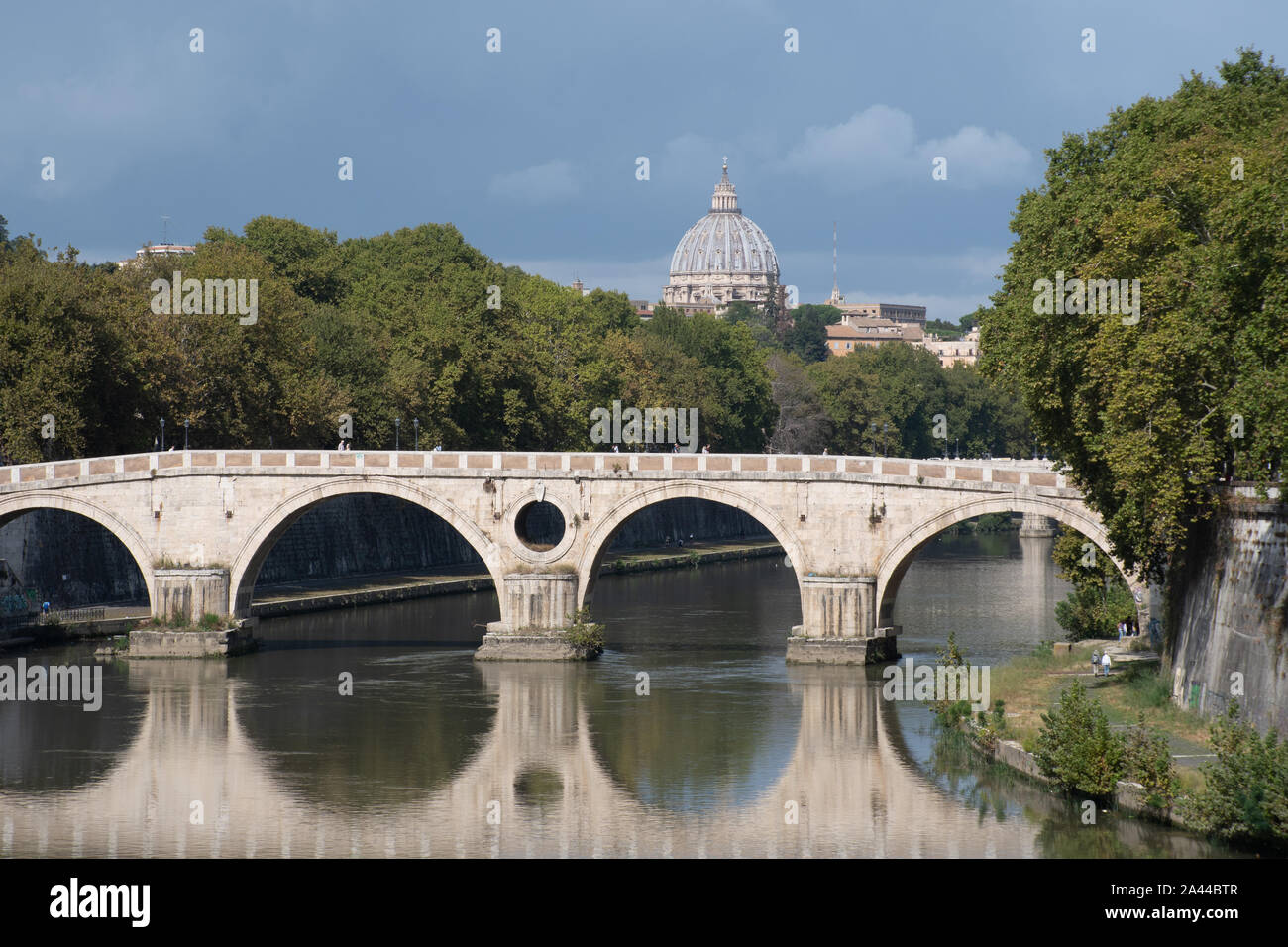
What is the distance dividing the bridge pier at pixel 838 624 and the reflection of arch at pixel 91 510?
67.2 feet

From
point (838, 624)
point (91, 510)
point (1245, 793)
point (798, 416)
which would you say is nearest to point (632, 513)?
point (838, 624)

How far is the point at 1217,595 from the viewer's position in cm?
3834

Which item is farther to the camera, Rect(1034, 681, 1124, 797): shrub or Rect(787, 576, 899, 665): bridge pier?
Rect(787, 576, 899, 665): bridge pier

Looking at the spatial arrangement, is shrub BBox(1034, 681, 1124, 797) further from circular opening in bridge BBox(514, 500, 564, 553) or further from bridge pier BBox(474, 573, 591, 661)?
circular opening in bridge BBox(514, 500, 564, 553)

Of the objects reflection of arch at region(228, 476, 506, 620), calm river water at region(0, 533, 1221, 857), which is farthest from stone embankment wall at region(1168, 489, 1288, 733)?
reflection of arch at region(228, 476, 506, 620)

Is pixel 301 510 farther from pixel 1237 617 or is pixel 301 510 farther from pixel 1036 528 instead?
Result: pixel 1036 528

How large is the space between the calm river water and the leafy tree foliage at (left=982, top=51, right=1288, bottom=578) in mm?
7393

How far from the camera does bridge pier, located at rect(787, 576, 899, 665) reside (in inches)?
2110

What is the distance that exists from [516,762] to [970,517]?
1733 centimetres

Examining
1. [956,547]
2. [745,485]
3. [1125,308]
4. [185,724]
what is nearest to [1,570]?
[185,724]

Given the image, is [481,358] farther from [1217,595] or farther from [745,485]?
[1217,595]

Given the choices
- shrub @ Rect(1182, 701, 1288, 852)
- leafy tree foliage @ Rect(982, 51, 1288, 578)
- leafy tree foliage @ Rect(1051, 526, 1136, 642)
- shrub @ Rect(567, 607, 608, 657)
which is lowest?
shrub @ Rect(1182, 701, 1288, 852)

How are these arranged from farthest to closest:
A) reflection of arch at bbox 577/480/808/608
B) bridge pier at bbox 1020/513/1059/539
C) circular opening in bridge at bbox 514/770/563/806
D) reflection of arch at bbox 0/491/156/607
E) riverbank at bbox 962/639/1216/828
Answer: bridge pier at bbox 1020/513/1059/539, reflection of arch at bbox 0/491/156/607, reflection of arch at bbox 577/480/808/608, circular opening in bridge at bbox 514/770/563/806, riverbank at bbox 962/639/1216/828

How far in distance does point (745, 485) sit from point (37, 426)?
23617 millimetres
